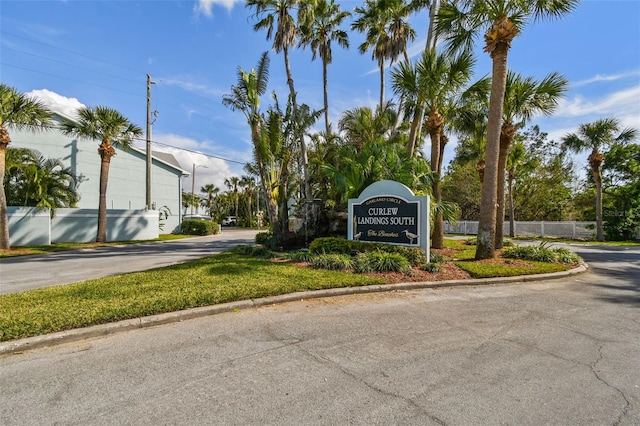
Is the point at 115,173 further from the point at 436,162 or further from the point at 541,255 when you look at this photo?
the point at 541,255

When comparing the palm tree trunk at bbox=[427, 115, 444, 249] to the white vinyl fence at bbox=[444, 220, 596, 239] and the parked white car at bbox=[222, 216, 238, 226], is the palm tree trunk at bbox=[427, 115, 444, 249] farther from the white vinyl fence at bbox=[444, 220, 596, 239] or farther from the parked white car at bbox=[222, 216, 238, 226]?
the parked white car at bbox=[222, 216, 238, 226]

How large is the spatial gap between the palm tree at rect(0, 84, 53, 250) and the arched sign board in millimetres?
16323

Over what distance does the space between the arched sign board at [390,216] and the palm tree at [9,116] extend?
16.3m

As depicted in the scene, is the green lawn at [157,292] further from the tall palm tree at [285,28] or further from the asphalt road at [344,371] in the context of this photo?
the tall palm tree at [285,28]

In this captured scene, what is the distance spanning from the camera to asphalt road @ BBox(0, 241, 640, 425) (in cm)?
275

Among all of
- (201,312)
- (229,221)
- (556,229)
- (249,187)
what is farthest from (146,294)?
(229,221)

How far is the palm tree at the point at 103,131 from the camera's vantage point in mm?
18922

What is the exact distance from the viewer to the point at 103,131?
1970 cm

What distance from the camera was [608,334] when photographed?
462 cm

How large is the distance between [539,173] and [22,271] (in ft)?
128

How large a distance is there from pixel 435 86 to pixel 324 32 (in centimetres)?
1106

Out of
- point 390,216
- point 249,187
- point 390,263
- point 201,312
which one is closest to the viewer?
point 201,312

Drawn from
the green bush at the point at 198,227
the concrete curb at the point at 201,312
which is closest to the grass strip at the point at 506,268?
the concrete curb at the point at 201,312

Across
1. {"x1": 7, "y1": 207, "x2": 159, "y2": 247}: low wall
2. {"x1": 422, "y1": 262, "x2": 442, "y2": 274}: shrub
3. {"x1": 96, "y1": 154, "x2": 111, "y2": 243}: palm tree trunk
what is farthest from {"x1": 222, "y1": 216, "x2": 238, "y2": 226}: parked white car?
{"x1": 422, "y1": 262, "x2": 442, "y2": 274}: shrub
